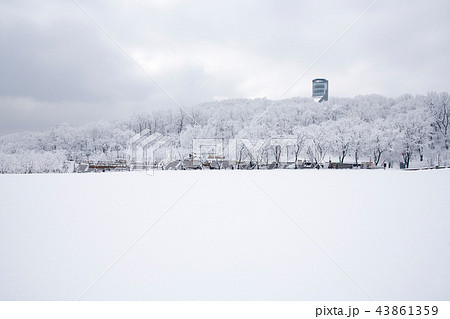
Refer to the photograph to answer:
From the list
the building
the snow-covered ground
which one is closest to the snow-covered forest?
the snow-covered ground

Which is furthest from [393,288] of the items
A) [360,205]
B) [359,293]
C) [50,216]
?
[50,216]

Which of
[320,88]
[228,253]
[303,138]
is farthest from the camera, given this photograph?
[320,88]

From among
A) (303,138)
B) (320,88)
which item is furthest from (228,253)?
(320,88)

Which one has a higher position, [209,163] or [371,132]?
[371,132]

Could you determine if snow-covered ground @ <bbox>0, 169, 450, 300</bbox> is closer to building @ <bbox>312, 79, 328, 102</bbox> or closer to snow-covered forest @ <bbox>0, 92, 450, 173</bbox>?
snow-covered forest @ <bbox>0, 92, 450, 173</bbox>

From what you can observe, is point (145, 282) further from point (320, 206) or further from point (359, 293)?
point (320, 206)

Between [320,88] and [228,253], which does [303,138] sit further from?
[320,88]

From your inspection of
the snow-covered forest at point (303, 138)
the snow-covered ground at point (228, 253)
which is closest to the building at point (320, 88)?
the snow-covered forest at point (303, 138)

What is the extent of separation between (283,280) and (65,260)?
10.4 feet

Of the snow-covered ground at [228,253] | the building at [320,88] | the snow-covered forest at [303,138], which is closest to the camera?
the snow-covered ground at [228,253]

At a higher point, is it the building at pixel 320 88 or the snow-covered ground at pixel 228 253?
the building at pixel 320 88

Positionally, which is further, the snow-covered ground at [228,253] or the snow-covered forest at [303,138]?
the snow-covered forest at [303,138]

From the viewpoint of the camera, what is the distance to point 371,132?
49.7 m

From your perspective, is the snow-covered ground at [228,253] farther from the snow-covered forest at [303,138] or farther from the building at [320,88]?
the building at [320,88]
